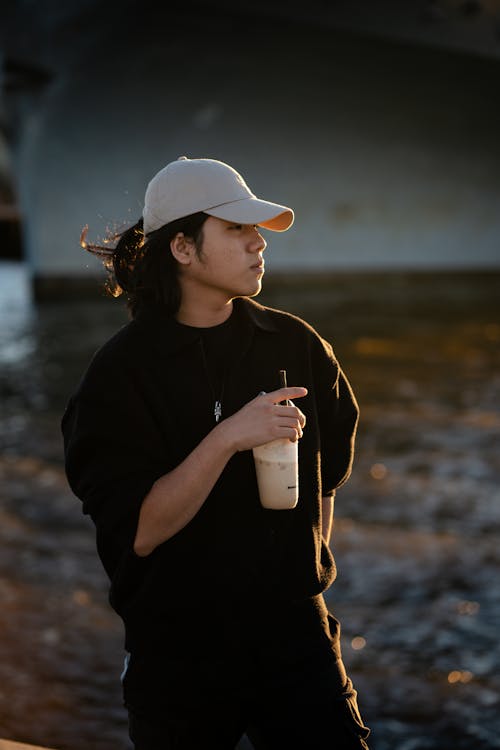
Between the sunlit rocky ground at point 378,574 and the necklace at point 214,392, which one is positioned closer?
the necklace at point 214,392

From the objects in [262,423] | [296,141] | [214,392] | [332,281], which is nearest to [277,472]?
[262,423]

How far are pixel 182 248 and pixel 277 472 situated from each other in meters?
0.50

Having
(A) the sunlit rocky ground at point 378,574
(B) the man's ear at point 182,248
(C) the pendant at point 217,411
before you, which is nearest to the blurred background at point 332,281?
(A) the sunlit rocky ground at point 378,574

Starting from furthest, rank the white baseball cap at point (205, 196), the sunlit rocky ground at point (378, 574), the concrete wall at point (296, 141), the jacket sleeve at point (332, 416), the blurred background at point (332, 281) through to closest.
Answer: the concrete wall at point (296, 141) < the blurred background at point (332, 281) < the sunlit rocky ground at point (378, 574) < the jacket sleeve at point (332, 416) < the white baseball cap at point (205, 196)

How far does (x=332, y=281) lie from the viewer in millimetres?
23844

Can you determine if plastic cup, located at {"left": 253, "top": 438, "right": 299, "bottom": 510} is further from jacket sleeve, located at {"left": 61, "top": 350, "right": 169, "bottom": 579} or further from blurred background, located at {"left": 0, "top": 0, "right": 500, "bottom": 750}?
blurred background, located at {"left": 0, "top": 0, "right": 500, "bottom": 750}

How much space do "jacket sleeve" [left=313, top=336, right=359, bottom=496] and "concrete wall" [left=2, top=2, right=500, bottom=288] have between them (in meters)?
18.5

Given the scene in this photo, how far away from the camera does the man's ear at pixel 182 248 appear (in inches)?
77.5

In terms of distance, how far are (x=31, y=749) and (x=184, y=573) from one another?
935 mm

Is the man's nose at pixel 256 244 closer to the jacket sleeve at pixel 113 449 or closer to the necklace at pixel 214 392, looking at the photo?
the necklace at pixel 214 392

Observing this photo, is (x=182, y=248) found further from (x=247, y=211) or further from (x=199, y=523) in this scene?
(x=199, y=523)

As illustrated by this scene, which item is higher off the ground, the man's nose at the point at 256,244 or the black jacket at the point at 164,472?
the man's nose at the point at 256,244

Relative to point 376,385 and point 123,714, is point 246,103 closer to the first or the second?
point 376,385

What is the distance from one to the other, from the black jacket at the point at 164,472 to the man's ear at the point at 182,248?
124 millimetres
